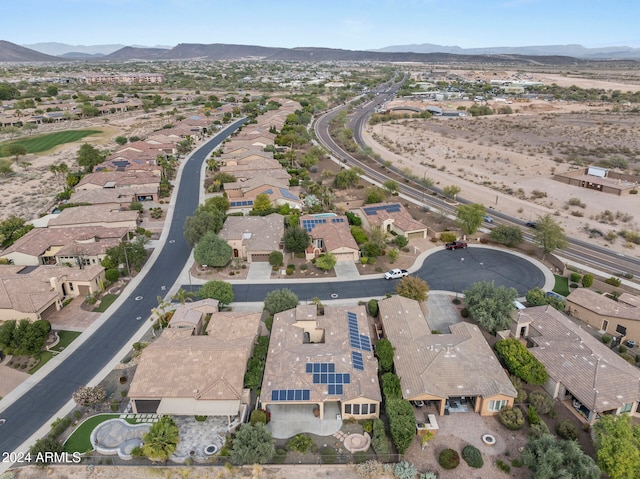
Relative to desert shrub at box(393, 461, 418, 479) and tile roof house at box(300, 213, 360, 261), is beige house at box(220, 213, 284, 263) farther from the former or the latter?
desert shrub at box(393, 461, 418, 479)

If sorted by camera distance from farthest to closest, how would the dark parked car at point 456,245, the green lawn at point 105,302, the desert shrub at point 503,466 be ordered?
the dark parked car at point 456,245, the green lawn at point 105,302, the desert shrub at point 503,466

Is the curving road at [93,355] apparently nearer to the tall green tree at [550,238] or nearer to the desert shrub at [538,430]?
the desert shrub at [538,430]

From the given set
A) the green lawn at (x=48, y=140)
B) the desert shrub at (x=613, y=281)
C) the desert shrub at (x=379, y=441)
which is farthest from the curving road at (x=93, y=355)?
the green lawn at (x=48, y=140)

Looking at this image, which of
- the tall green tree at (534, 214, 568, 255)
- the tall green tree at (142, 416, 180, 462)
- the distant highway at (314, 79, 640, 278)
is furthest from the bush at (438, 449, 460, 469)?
the distant highway at (314, 79, 640, 278)

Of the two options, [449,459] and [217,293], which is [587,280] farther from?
[217,293]

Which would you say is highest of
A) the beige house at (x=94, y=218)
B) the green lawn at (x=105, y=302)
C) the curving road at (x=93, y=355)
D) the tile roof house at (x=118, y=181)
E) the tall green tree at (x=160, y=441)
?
the tile roof house at (x=118, y=181)

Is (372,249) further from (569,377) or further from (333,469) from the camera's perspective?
(333,469)

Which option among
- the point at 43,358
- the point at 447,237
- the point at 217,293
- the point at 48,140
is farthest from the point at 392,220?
the point at 48,140
